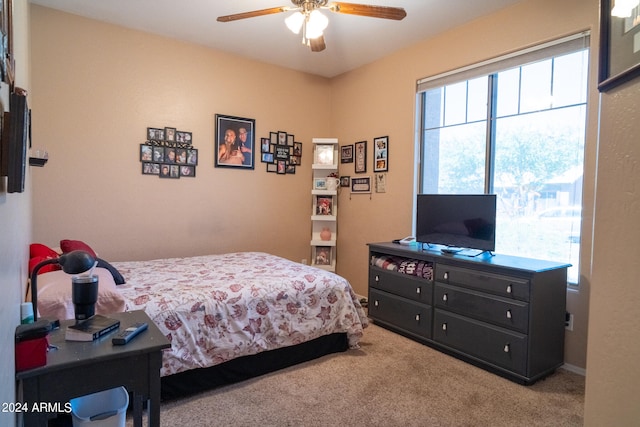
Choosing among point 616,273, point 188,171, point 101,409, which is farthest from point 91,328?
point 188,171

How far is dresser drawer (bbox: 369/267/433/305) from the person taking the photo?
312 centimetres

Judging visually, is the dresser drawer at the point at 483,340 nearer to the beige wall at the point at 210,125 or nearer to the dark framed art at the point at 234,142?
the beige wall at the point at 210,125

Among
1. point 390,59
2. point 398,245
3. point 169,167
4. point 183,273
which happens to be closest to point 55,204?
point 169,167

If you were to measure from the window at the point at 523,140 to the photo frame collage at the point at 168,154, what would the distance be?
2.53 meters

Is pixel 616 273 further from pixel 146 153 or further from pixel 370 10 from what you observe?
pixel 146 153

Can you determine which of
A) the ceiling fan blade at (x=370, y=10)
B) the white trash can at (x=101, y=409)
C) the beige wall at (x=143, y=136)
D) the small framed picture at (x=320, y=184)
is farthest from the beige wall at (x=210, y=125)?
the white trash can at (x=101, y=409)

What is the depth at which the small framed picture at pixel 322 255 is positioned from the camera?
4.67m

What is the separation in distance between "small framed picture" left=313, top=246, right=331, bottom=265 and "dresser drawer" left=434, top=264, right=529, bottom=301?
1862 millimetres

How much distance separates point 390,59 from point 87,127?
124 inches

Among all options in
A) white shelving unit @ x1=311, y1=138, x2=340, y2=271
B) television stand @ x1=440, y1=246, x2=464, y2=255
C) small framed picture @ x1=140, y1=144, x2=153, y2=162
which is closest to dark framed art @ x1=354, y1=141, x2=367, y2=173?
white shelving unit @ x1=311, y1=138, x2=340, y2=271

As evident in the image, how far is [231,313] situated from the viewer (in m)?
2.38

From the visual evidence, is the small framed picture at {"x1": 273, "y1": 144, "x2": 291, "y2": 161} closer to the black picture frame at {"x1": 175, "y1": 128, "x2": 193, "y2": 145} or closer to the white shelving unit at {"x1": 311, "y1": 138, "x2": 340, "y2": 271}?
the white shelving unit at {"x1": 311, "y1": 138, "x2": 340, "y2": 271}

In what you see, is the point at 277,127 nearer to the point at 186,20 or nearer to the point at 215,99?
the point at 215,99

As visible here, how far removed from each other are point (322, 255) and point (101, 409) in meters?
3.23
